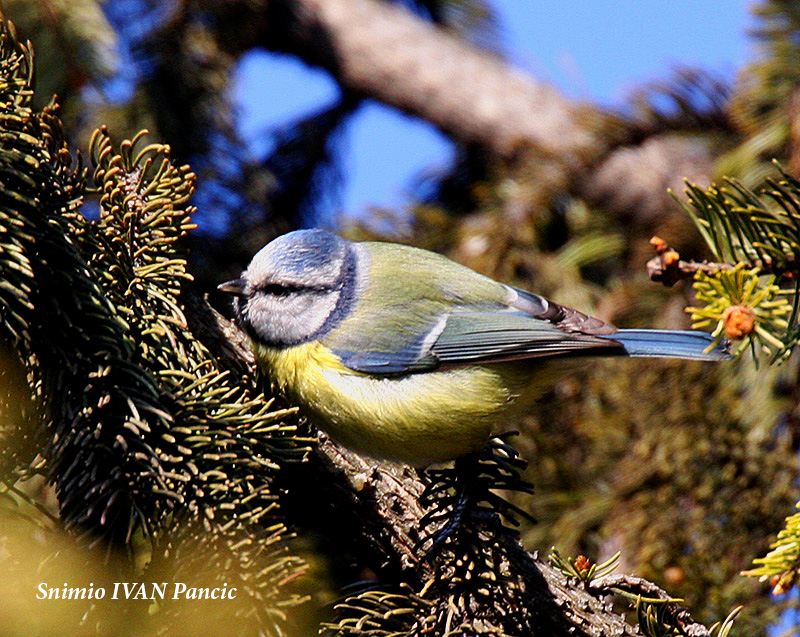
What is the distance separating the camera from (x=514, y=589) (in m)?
1.83

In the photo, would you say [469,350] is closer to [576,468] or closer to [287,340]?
[287,340]

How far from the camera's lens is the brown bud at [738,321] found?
1793 mm

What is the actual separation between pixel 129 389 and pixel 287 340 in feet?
2.88

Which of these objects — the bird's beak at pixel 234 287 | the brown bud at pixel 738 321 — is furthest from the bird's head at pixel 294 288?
the brown bud at pixel 738 321

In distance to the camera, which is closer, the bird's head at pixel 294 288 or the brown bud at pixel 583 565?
the brown bud at pixel 583 565

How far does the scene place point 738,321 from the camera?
179 centimetres

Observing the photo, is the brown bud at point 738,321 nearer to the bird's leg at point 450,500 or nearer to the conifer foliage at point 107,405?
the bird's leg at point 450,500

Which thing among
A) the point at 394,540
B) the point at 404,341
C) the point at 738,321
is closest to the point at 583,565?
the point at 394,540

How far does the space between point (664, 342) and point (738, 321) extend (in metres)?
0.69

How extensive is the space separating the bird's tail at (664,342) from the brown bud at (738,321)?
0.56m

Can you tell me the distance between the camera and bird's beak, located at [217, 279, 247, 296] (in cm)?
241

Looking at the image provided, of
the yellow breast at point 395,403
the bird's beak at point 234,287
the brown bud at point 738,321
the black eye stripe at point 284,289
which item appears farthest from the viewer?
the black eye stripe at point 284,289

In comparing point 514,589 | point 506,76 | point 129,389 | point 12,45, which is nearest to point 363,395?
point 514,589

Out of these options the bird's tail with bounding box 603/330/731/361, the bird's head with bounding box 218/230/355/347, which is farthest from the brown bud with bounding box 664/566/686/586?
the bird's head with bounding box 218/230/355/347
